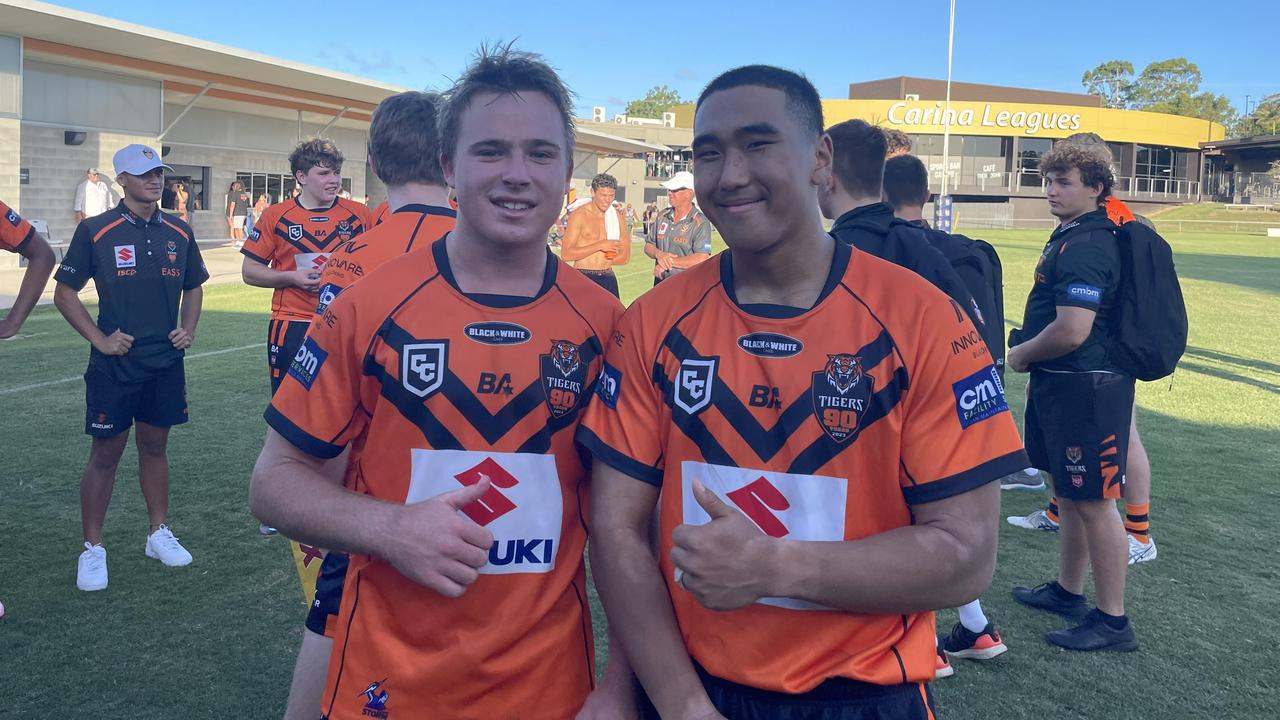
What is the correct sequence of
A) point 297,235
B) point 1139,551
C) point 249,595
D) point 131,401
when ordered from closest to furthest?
point 249,595 → point 131,401 → point 1139,551 → point 297,235

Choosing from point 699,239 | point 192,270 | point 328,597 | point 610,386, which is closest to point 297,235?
point 192,270

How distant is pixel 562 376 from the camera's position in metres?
2.25

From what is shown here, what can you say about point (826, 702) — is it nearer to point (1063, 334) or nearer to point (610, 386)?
point (610, 386)

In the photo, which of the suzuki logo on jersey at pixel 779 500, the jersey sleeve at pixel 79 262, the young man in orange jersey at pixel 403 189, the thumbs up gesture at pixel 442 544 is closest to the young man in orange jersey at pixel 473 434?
the thumbs up gesture at pixel 442 544

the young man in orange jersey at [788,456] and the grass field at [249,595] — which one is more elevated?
the young man in orange jersey at [788,456]

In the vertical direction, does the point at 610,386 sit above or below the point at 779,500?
above

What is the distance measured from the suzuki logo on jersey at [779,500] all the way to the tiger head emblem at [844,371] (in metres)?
0.19

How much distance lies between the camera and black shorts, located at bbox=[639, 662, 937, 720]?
6.38 feet

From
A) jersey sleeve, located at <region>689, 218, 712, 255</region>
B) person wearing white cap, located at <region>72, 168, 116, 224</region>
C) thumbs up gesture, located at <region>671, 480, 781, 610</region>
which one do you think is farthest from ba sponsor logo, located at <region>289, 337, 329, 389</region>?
person wearing white cap, located at <region>72, 168, 116, 224</region>

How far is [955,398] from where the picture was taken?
1.90 metres

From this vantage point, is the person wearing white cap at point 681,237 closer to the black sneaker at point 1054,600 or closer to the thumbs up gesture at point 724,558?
the black sneaker at point 1054,600

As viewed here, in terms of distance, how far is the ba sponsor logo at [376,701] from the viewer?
2191 mm

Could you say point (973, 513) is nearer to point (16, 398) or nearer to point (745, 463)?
point (745, 463)

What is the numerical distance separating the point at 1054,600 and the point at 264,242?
5584 mm
